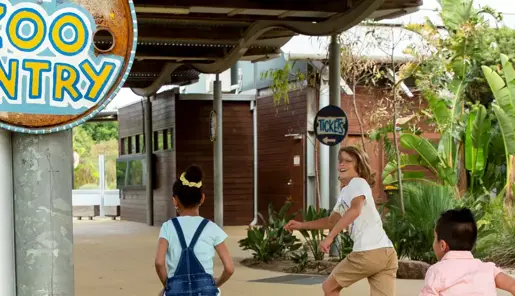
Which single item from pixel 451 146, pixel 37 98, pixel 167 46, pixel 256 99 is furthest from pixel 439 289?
pixel 256 99

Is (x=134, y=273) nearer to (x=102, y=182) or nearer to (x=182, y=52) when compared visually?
(x=182, y=52)

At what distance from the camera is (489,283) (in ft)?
13.1

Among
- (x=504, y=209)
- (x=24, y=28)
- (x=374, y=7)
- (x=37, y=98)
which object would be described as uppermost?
(x=374, y=7)

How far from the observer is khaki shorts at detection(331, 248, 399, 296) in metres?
6.21

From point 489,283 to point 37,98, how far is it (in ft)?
7.04

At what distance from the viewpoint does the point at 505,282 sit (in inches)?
157

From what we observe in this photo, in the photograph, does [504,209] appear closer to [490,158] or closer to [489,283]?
[490,158]

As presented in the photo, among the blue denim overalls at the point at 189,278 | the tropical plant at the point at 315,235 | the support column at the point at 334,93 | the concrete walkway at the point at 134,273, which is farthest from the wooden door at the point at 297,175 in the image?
the blue denim overalls at the point at 189,278

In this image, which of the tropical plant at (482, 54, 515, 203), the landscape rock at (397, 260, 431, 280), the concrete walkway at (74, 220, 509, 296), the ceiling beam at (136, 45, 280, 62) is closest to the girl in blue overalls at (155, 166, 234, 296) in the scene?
the concrete walkway at (74, 220, 509, 296)

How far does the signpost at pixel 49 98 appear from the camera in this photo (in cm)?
330

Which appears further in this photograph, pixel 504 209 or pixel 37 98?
pixel 504 209

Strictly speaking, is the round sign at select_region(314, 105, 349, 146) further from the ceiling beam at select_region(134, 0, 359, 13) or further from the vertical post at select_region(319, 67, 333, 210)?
the vertical post at select_region(319, 67, 333, 210)

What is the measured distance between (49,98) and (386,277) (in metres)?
3.57

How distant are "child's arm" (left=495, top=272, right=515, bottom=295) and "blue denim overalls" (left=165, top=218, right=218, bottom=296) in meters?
1.56
